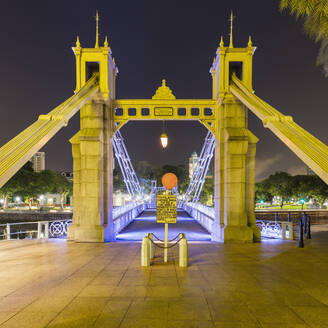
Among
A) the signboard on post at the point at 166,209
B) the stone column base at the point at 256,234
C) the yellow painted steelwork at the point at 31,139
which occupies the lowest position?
the stone column base at the point at 256,234

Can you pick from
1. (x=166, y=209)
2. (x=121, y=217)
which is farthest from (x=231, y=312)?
(x=121, y=217)

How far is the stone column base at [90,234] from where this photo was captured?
1124cm

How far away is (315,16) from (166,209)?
6741 millimetres

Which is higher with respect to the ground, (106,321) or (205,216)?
(106,321)

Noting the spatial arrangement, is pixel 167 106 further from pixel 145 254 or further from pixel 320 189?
pixel 320 189

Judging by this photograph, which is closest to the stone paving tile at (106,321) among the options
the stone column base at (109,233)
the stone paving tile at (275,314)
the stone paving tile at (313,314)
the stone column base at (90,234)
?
the stone paving tile at (275,314)

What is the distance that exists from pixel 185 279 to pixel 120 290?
1.55 meters

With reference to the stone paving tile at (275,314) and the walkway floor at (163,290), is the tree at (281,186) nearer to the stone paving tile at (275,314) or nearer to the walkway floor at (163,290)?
the walkway floor at (163,290)

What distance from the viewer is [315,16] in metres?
7.60

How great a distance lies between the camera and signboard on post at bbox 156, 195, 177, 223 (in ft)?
25.7

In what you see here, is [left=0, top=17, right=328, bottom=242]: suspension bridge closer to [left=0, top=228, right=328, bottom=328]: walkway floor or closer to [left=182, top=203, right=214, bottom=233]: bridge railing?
[left=0, top=228, right=328, bottom=328]: walkway floor

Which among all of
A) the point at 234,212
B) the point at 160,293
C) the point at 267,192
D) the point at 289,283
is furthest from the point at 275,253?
the point at 267,192

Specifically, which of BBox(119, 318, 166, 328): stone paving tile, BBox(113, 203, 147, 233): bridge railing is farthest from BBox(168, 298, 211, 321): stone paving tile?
BBox(113, 203, 147, 233): bridge railing

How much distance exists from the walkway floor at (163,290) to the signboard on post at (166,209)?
1.26 m
